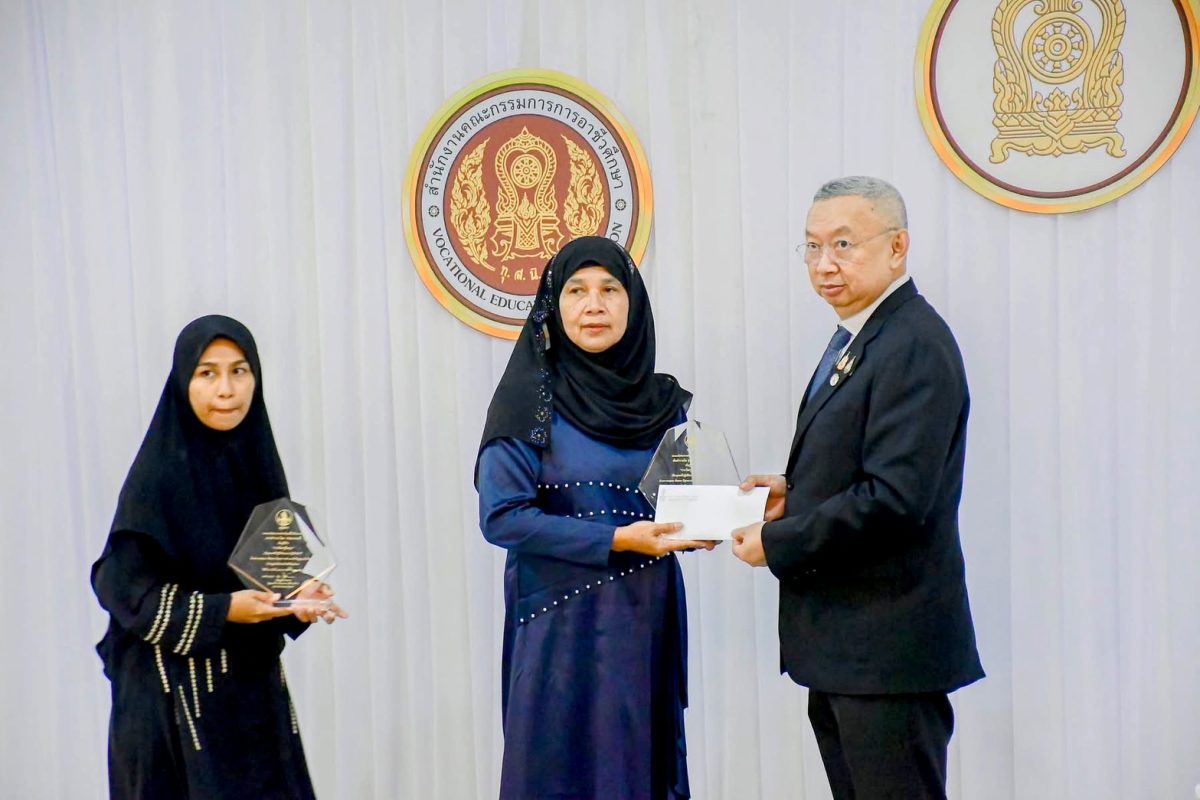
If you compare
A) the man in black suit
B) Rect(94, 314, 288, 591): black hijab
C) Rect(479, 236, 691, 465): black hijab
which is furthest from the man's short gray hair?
Rect(94, 314, 288, 591): black hijab

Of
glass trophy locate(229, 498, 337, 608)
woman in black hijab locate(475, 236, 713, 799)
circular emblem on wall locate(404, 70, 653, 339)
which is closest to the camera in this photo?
glass trophy locate(229, 498, 337, 608)

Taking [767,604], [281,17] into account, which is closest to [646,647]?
[767,604]

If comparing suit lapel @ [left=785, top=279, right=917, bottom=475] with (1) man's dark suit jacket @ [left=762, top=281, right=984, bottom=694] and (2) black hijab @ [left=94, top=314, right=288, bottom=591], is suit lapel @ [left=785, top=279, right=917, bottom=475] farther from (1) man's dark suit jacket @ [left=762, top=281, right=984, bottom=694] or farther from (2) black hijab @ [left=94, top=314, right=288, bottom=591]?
(2) black hijab @ [left=94, top=314, right=288, bottom=591]

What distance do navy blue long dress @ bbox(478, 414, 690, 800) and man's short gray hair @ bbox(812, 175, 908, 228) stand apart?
2.09 ft

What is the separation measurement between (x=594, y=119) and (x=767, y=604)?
137 centimetres

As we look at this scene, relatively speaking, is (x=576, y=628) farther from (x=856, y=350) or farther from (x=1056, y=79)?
(x=1056, y=79)

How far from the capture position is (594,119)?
9.89 feet

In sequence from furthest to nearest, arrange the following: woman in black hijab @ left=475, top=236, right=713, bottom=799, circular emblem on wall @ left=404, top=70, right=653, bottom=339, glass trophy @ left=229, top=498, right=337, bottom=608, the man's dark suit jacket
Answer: circular emblem on wall @ left=404, top=70, right=653, bottom=339, woman in black hijab @ left=475, top=236, right=713, bottom=799, glass trophy @ left=229, top=498, right=337, bottom=608, the man's dark suit jacket

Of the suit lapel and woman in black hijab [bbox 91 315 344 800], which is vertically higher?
the suit lapel

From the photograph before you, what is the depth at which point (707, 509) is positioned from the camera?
213 centimetres

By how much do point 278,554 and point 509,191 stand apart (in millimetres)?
1339

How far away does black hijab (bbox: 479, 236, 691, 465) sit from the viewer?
2234 mm

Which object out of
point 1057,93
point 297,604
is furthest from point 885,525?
point 1057,93

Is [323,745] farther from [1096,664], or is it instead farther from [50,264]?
[1096,664]
